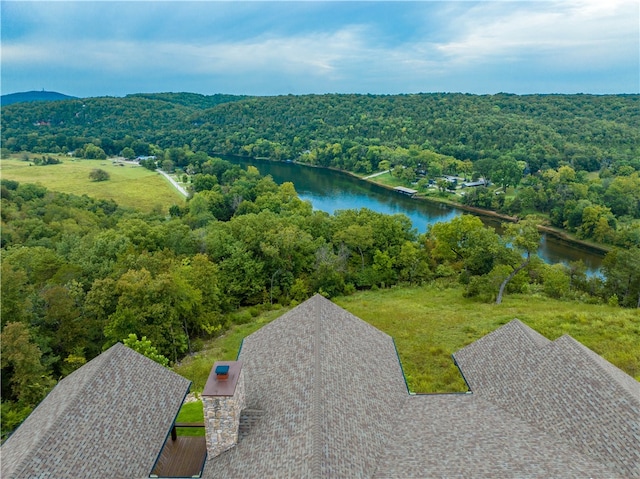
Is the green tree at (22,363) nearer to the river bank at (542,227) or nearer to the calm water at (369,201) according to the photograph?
the calm water at (369,201)

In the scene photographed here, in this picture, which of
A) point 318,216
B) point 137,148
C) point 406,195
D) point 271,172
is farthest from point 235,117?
point 318,216

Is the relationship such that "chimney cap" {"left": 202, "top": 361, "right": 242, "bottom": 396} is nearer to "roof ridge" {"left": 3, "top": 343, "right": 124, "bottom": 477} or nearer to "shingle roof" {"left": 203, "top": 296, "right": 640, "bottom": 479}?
"shingle roof" {"left": 203, "top": 296, "right": 640, "bottom": 479}

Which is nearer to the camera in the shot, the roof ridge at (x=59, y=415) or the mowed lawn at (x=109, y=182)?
the roof ridge at (x=59, y=415)

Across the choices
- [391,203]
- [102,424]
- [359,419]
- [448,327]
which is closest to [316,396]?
[359,419]

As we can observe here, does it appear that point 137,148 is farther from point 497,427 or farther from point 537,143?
point 497,427

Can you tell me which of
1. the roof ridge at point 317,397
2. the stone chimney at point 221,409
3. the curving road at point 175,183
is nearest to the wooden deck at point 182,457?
the stone chimney at point 221,409

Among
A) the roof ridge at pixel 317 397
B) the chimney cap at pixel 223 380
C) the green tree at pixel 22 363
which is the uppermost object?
the chimney cap at pixel 223 380

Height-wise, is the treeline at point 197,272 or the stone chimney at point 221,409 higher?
the stone chimney at point 221,409
